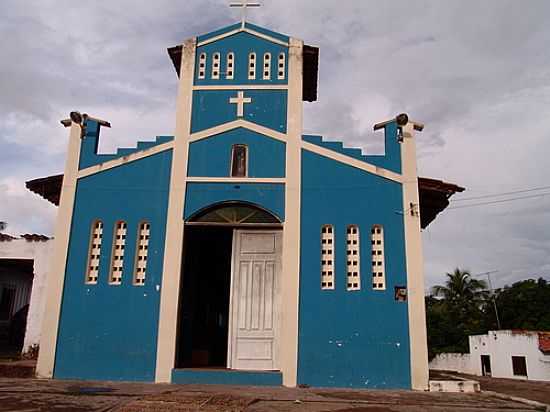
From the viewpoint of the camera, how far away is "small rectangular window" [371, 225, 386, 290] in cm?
1243

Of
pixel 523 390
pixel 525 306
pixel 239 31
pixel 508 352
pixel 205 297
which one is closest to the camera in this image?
pixel 239 31

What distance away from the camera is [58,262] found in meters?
12.9

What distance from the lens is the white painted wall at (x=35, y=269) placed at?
53.2 feet

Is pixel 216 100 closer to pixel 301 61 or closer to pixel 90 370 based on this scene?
pixel 301 61

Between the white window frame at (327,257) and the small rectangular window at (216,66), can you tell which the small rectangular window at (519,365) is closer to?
the white window frame at (327,257)

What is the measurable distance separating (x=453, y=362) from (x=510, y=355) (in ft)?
20.5

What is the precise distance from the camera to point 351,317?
40.1 feet

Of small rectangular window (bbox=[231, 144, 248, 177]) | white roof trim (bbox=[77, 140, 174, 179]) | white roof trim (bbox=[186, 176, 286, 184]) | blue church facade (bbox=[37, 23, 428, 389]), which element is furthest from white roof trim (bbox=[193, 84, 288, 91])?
white roof trim (bbox=[186, 176, 286, 184])

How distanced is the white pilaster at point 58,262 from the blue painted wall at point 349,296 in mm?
5831

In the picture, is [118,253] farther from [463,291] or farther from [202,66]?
[463,291]

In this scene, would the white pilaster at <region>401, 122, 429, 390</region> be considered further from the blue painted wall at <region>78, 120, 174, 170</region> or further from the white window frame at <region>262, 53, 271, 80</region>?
the blue painted wall at <region>78, 120, 174, 170</region>

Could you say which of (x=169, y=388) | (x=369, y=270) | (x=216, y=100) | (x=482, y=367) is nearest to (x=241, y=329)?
(x=169, y=388)

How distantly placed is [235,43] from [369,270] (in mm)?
7210

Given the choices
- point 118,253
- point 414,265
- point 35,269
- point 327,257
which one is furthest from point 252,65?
point 35,269
